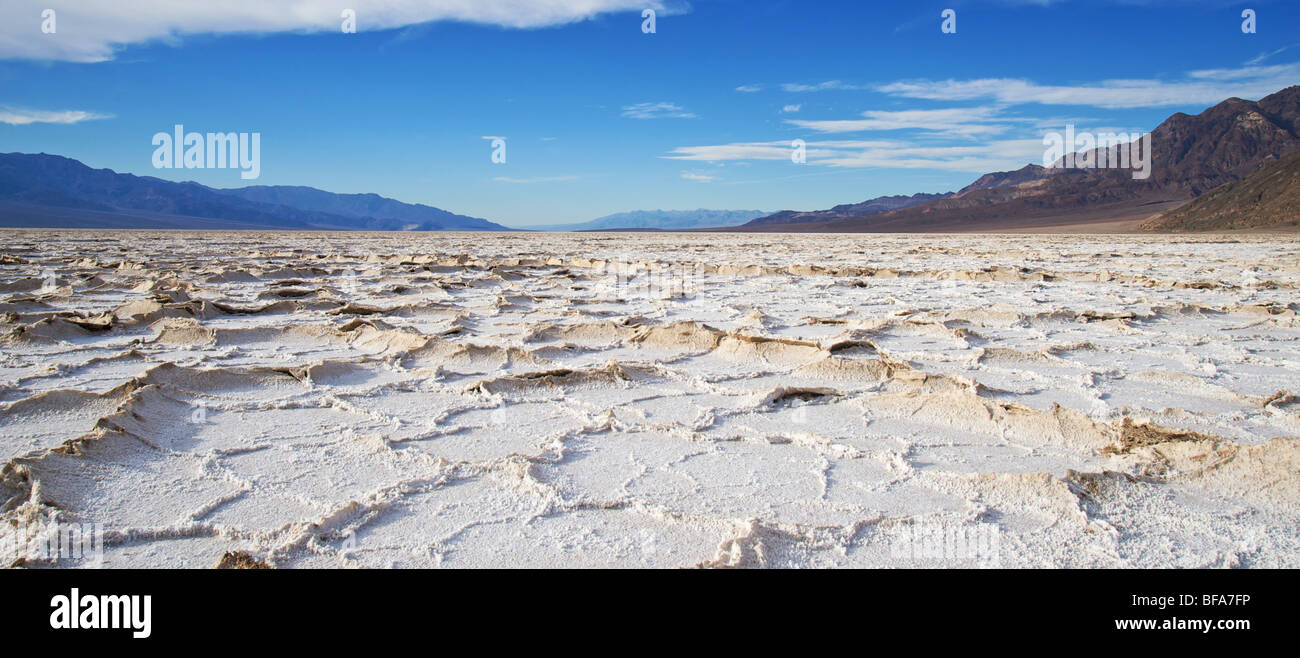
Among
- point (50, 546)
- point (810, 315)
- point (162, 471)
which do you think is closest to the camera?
point (50, 546)

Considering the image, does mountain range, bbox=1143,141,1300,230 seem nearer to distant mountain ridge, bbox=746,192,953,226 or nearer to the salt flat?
the salt flat

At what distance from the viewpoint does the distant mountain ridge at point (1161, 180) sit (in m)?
74.8

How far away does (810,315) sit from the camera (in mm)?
5723

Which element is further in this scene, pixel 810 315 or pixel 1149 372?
pixel 810 315

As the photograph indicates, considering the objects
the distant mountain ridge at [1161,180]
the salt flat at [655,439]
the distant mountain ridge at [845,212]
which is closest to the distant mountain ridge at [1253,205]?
the salt flat at [655,439]

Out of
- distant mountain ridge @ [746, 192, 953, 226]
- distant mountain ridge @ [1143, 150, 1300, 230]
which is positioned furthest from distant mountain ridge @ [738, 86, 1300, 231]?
distant mountain ridge @ [1143, 150, 1300, 230]

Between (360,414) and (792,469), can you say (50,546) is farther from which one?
(792,469)

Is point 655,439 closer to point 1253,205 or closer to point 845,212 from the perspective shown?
point 1253,205

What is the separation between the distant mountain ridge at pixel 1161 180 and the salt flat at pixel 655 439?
72.0 metres

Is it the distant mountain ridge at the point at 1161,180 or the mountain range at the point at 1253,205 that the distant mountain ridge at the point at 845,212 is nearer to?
the distant mountain ridge at the point at 1161,180

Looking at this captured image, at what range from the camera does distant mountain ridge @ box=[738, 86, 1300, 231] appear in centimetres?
7475
